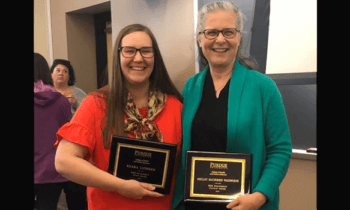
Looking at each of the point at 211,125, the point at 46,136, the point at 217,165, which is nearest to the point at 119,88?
the point at 211,125

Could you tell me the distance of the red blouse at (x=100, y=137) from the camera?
58.6 inches

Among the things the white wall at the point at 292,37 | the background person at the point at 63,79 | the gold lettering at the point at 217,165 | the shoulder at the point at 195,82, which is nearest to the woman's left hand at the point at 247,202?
the gold lettering at the point at 217,165

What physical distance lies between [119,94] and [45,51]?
14.5ft

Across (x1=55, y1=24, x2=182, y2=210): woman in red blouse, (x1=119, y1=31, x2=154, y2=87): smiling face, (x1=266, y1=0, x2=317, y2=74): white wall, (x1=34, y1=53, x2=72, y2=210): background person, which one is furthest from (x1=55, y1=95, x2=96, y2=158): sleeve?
(x1=266, y1=0, x2=317, y2=74): white wall

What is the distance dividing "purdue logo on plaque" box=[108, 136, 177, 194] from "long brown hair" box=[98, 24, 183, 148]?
6cm

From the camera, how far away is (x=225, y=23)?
5.00ft

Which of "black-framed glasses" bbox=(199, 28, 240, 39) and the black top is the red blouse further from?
"black-framed glasses" bbox=(199, 28, 240, 39)

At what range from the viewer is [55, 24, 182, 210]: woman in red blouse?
147cm

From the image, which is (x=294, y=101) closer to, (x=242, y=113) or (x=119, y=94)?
(x=242, y=113)

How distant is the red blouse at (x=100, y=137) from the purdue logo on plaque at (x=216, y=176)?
17cm

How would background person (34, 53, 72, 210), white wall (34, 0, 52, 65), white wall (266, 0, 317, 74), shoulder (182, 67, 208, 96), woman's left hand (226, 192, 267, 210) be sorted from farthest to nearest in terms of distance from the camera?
white wall (34, 0, 52, 65) < background person (34, 53, 72, 210) < white wall (266, 0, 317, 74) < shoulder (182, 67, 208, 96) < woman's left hand (226, 192, 267, 210)
